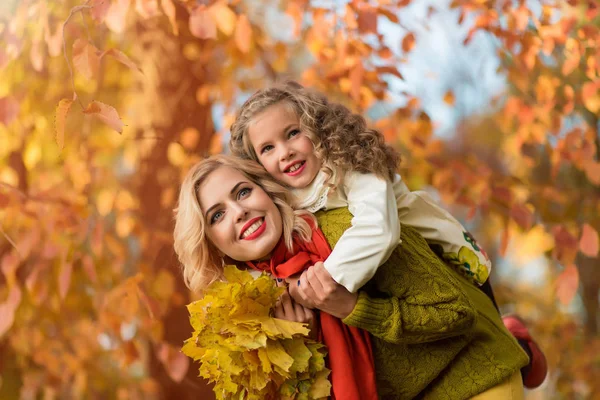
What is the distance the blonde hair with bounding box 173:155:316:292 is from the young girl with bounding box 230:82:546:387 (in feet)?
0.12

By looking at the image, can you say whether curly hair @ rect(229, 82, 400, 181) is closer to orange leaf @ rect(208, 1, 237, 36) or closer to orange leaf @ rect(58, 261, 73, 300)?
orange leaf @ rect(208, 1, 237, 36)

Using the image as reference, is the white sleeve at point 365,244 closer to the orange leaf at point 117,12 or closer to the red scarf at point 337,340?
the red scarf at point 337,340

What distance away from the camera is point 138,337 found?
3.38m

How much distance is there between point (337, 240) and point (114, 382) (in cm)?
335

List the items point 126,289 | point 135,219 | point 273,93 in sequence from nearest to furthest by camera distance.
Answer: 1. point 273,93
2. point 126,289
3. point 135,219

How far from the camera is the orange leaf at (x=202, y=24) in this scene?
247 centimetres

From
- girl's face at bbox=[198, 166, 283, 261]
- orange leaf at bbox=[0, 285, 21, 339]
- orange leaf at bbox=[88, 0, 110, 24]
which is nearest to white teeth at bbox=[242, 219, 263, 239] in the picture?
girl's face at bbox=[198, 166, 283, 261]

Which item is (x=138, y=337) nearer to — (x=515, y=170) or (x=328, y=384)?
(x=328, y=384)

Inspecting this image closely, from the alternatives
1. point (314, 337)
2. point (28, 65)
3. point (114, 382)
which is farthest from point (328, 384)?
point (114, 382)

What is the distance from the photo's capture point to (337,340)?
154 cm

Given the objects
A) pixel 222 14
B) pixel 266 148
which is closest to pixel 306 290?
pixel 266 148

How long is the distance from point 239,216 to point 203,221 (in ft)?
0.31

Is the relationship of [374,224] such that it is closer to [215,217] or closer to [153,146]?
[215,217]

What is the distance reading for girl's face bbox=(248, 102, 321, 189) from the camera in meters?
1.65
